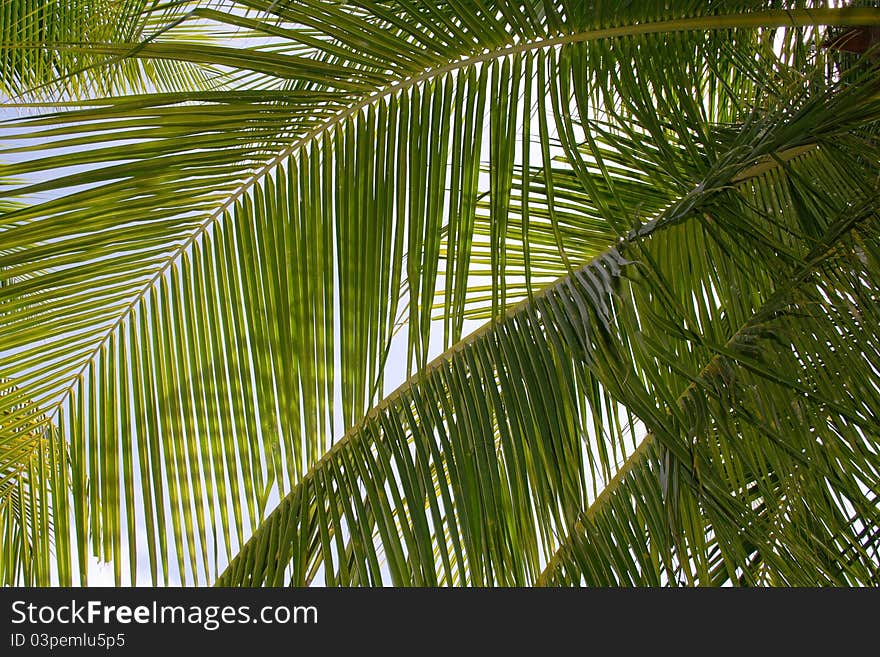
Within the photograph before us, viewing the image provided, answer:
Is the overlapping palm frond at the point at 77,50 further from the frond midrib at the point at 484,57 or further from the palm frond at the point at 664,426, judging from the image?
the palm frond at the point at 664,426

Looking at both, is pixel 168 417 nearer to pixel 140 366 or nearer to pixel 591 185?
pixel 140 366

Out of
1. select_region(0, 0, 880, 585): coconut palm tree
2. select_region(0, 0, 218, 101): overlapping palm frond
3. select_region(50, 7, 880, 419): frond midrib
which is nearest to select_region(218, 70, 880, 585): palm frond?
select_region(0, 0, 880, 585): coconut palm tree

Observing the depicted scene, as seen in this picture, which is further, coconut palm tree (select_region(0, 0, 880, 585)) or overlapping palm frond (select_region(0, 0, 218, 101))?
overlapping palm frond (select_region(0, 0, 218, 101))

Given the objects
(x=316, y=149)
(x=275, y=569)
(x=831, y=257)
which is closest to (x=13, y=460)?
(x=275, y=569)

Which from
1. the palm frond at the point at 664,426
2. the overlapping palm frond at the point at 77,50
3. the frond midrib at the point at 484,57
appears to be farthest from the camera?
the overlapping palm frond at the point at 77,50

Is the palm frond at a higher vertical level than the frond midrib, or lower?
lower

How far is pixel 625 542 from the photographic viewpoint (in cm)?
150

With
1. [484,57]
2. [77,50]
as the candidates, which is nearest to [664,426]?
[484,57]

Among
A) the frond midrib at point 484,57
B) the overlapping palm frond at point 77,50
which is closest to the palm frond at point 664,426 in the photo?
the frond midrib at point 484,57

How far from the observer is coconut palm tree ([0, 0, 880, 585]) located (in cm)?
101

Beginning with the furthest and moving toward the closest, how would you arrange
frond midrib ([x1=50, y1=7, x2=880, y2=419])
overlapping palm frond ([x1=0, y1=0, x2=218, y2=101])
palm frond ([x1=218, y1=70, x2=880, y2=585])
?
overlapping palm frond ([x1=0, y1=0, x2=218, y2=101]), frond midrib ([x1=50, y1=7, x2=880, y2=419]), palm frond ([x1=218, y1=70, x2=880, y2=585])

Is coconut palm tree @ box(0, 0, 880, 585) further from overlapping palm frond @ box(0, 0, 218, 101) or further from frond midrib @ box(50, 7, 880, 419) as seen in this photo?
overlapping palm frond @ box(0, 0, 218, 101)

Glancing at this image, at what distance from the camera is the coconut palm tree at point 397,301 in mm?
1008

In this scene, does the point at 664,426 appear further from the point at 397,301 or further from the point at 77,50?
the point at 77,50
